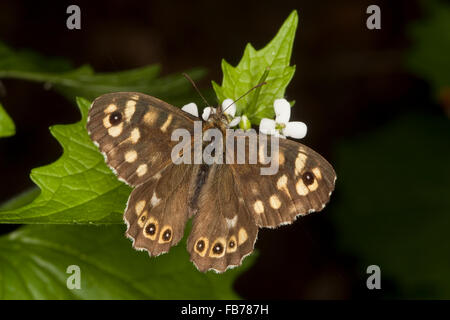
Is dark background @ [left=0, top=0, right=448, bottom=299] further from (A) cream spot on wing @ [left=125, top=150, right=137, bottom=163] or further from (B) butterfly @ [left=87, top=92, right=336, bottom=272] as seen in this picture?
(A) cream spot on wing @ [left=125, top=150, right=137, bottom=163]

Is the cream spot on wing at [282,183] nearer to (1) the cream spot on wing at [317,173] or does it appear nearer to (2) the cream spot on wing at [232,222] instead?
(1) the cream spot on wing at [317,173]

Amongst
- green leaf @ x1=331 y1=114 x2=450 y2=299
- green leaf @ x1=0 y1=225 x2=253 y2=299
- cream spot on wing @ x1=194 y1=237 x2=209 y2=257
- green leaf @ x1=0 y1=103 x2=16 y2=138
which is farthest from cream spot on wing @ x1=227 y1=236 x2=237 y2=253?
green leaf @ x1=331 y1=114 x2=450 y2=299

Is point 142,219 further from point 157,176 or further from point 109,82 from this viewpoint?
point 109,82

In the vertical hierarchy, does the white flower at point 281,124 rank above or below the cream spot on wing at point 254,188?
above

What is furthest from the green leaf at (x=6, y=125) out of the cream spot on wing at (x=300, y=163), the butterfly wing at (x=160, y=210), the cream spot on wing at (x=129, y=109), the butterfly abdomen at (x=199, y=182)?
the cream spot on wing at (x=300, y=163)

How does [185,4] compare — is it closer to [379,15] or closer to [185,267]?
[379,15]

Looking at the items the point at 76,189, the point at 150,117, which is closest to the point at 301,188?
the point at 150,117
